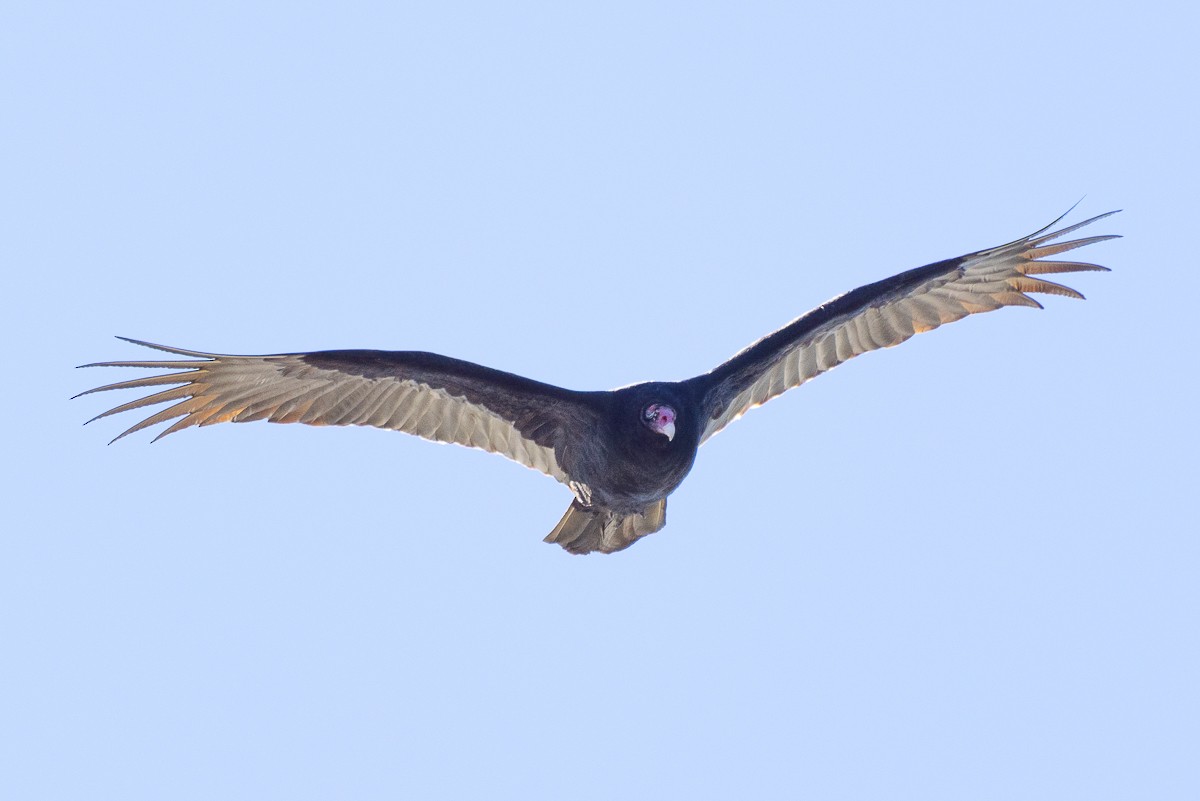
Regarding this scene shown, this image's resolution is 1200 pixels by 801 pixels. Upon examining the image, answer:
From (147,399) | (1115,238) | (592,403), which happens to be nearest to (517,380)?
(592,403)

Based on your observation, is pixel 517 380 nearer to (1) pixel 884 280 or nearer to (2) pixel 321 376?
→ (2) pixel 321 376

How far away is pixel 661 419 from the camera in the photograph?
24.4ft

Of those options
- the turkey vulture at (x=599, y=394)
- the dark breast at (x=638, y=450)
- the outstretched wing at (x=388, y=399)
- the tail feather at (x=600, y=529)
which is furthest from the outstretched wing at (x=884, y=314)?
the outstretched wing at (x=388, y=399)

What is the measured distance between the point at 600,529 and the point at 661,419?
1.26m

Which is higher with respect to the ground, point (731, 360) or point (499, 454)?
point (731, 360)

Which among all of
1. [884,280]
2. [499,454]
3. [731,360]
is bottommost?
[499,454]

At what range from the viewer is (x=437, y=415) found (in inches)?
332

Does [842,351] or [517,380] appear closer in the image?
[517,380]

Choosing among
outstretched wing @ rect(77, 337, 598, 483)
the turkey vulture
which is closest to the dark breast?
the turkey vulture

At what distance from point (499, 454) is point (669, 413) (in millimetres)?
1539

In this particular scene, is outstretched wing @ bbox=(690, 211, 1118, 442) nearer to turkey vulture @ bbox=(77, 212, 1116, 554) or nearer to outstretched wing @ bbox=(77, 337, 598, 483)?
turkey vulture @ bbox=(77, 212, 1116, 554)

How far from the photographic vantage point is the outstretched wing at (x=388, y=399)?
7.89 meters

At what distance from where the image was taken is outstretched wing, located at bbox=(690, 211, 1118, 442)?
8.31 metres

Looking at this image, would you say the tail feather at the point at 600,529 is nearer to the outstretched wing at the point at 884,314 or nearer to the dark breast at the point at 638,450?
the dark breast at the point at 638,450
